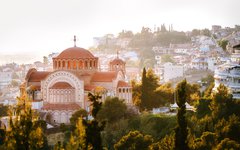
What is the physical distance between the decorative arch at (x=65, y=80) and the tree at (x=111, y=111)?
4.90 meters

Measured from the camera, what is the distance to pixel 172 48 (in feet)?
415

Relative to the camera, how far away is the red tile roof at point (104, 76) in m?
47.1

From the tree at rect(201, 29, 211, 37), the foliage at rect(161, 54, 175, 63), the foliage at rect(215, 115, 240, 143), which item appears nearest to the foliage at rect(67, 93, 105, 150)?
the foliage at rect(215, 115, 240, 143)

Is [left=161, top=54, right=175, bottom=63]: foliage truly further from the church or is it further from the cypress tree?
the cypress tree

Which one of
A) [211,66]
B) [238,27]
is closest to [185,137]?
[211,66]

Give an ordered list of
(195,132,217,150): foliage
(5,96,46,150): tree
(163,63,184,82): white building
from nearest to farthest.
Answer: (5,96,46,150): tree → (195,132,217,150): foliage → (163,63,184,82): white building

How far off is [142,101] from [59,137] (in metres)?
9.52

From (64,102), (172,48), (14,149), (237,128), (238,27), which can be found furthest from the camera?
(238,27)

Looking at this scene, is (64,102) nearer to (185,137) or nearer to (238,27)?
(185,137)

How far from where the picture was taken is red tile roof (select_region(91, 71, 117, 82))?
4709cm

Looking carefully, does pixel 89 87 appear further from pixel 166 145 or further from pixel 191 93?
pixel 166 145

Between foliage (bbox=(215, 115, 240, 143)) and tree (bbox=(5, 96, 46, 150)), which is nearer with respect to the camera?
tree (bbox=(5, 96, 46, 150))

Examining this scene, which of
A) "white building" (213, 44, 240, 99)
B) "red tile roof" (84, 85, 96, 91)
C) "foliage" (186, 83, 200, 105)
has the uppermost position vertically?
"white building" (213, 44, 240, 99)

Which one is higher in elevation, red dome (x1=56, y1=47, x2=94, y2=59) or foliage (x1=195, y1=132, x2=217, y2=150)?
red dome (x1=56, y1=47, x2=94, y2=59)
